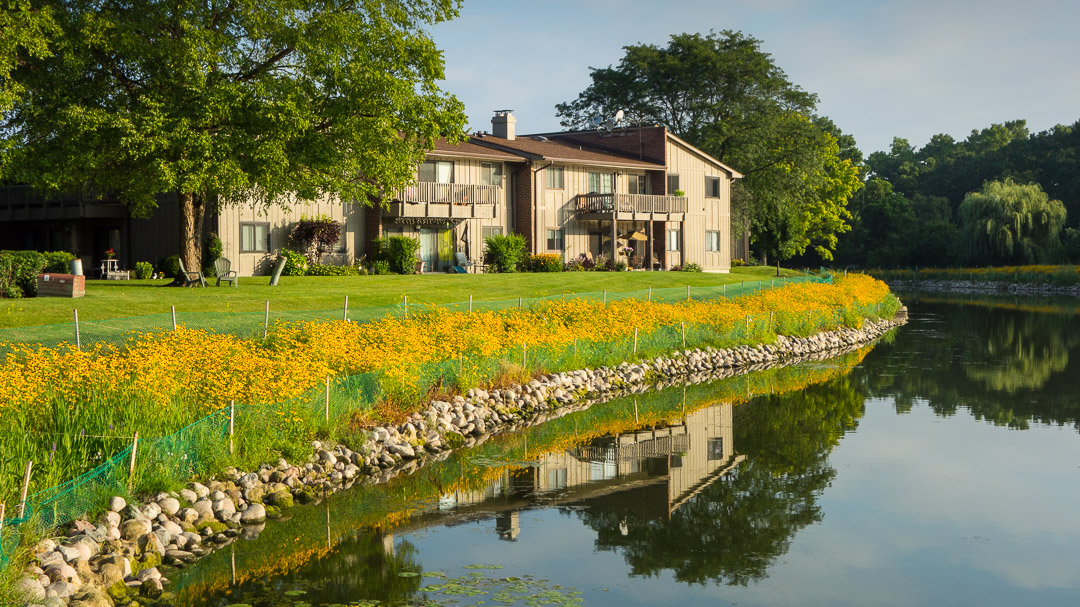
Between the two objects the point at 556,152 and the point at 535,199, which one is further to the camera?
the point at 556,152

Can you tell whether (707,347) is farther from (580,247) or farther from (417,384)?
(580,247)

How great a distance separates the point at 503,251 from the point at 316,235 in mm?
8912

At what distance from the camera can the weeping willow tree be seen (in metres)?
76.8

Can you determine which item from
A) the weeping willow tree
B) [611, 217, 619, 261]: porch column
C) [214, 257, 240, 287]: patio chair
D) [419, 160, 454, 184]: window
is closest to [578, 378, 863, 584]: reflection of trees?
[214, 257, 240, 287]: patio chair

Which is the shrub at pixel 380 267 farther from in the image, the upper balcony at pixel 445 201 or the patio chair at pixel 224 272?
the patio chair at pixel 224 272

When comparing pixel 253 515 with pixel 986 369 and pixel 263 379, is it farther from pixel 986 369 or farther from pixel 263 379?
pixel 986 369

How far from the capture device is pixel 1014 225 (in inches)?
3029

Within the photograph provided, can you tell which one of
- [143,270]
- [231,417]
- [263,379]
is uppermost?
[143,270]

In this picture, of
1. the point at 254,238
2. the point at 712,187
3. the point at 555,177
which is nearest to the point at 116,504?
the point at 254,238

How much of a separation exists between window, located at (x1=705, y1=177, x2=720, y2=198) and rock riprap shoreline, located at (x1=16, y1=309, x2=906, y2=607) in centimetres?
3512

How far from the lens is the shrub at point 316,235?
40.9 m

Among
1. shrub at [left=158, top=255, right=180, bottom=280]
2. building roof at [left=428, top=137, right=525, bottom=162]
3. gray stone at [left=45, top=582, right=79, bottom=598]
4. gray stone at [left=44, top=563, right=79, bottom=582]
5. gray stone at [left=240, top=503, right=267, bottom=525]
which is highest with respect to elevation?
building roof at [left=428, top=137, right=525, bottom=162]

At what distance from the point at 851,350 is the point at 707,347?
8.18m

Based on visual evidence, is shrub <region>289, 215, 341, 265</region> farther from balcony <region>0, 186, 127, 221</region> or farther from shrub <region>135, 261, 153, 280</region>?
balcony <region>0, 186, 127, 221</region>
